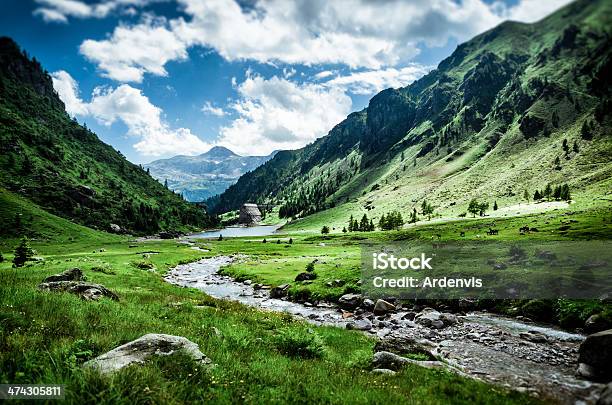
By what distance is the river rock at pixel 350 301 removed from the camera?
3847 centimetres

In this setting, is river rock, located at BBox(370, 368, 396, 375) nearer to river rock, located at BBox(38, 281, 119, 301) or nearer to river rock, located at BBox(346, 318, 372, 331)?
river rock, located at BBox(346, 318, 372, 331)

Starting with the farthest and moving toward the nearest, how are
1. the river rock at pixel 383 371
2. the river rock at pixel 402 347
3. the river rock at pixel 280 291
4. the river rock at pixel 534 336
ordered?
the river rock at pixel 280 291 → the river rock at pixel 534 336 → the river rock at pixel 402 347 → the river rock at pixel 383 371

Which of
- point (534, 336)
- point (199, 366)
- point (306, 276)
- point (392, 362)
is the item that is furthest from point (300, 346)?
point (306, 276)

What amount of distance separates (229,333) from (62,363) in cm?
882

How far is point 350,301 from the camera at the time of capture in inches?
1535

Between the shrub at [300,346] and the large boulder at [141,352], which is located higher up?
the large boulder at [141,352]

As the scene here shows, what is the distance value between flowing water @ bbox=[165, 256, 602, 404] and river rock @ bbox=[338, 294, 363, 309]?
1.45 m

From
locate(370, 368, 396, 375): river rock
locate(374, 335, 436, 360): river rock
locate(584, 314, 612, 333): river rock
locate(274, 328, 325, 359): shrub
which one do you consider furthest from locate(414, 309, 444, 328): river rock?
locate(274, 328, 325, 359): shrub

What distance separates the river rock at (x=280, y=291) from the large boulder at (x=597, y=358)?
3504 cm

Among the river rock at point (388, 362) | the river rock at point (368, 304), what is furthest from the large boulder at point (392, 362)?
the river rock at point (368, 304)

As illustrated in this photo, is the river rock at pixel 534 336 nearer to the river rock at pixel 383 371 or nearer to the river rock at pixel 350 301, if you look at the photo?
the river rock at pixel 383 371

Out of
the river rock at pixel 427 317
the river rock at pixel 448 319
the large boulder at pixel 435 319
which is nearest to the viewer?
the large boulder at pixel 435 319

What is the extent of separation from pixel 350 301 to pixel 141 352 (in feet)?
103

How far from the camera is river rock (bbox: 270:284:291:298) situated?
47.5 meters
